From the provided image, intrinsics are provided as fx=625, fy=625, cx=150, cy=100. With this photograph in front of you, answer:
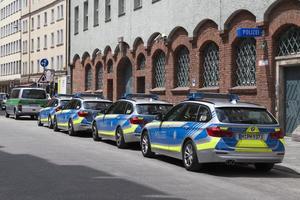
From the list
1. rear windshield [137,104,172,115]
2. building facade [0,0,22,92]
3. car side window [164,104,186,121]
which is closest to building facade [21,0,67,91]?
building facade [0,0,22,92]

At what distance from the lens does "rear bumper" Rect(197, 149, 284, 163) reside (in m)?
11.7

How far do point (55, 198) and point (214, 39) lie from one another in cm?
1696

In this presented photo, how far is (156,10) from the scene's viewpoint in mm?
30312

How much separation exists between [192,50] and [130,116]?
10.1 meters

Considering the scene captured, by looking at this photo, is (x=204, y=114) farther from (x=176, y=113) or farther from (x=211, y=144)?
(x=176, y=113)

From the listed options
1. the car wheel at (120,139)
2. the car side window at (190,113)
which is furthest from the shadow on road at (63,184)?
the car wheel at (120,139)

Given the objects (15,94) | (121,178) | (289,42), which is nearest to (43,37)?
(15,94)

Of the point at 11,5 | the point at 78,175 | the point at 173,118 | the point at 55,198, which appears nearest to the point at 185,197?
the point at 55,198

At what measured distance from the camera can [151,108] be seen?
1731cm

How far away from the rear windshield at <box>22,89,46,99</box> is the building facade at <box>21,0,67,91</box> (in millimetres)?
12079

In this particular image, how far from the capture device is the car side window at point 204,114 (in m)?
12.1

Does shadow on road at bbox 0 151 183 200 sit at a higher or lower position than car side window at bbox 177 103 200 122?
lower

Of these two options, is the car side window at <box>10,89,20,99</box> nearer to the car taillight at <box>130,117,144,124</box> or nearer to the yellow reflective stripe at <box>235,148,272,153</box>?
the car taillight at <box>130,117,144,124</box>

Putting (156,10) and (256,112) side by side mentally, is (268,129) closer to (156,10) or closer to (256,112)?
(256,112)
